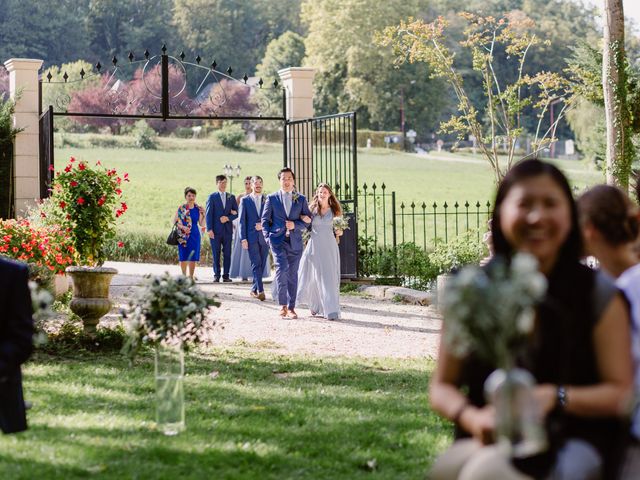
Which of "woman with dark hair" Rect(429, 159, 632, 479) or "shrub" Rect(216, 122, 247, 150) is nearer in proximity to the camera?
"woman with dark hair" Rect(429, 159, 632, 479)

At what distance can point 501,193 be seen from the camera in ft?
11.0

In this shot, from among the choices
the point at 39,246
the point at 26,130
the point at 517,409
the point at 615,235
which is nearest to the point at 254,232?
the point at 26,130

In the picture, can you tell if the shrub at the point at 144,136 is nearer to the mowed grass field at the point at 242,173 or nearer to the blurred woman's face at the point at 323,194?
the mowed grass field at the point at 242,173

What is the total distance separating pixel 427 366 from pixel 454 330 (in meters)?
7.18

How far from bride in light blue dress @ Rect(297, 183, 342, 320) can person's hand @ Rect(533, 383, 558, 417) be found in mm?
10563

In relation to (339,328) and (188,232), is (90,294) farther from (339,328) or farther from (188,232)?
(188,232)

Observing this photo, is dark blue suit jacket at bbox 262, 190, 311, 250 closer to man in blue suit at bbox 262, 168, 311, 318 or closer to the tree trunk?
man in blue suit at bbox 262, 168, 311, 318

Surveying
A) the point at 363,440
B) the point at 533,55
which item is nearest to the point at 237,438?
the point at 363,440

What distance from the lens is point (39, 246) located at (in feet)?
38.9

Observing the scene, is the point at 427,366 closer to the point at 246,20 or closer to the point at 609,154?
the point at 609,154

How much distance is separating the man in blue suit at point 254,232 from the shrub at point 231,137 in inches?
1692

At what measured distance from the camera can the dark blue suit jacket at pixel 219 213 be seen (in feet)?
61.9

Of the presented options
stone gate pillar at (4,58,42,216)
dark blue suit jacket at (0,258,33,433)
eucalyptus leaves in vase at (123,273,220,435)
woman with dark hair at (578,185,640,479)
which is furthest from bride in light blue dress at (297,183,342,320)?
woman with dark hair at (578,185,640,479)

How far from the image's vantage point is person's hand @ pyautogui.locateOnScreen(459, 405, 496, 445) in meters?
3.10
